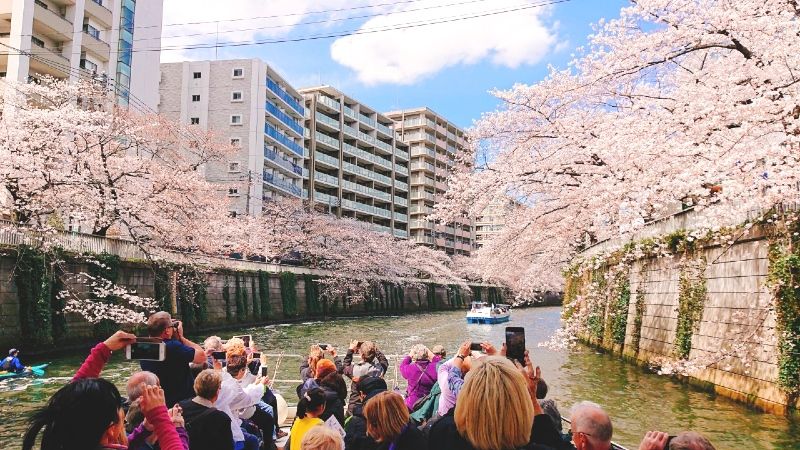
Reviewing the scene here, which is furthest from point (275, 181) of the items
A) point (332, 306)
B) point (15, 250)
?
point (15, 250)

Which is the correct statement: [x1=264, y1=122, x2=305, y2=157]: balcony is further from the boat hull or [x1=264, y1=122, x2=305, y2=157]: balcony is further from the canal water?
the canal water

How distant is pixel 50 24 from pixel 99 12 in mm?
3836

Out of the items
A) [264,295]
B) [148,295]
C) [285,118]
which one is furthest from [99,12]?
[285,118]

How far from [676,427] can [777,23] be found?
19.9 ft

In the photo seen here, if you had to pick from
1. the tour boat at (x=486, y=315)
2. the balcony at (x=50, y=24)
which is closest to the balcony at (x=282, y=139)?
the balcony at (x=50, y=24)

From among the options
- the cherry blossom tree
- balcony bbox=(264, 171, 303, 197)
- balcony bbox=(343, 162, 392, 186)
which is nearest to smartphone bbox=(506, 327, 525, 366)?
the cherry blossom tree

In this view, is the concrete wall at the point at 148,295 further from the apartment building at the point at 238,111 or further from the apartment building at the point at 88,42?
the apartment building at the point at 238,111

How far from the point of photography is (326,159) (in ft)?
197

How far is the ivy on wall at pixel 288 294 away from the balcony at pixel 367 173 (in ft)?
88.1

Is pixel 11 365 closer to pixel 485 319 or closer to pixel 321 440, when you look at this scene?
pixel 321 440

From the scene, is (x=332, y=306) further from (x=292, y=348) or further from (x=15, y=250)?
(x=15, y=250)

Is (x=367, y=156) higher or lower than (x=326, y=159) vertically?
higher

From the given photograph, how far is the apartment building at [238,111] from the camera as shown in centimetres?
4741

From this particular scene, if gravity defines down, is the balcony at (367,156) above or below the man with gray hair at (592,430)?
above
